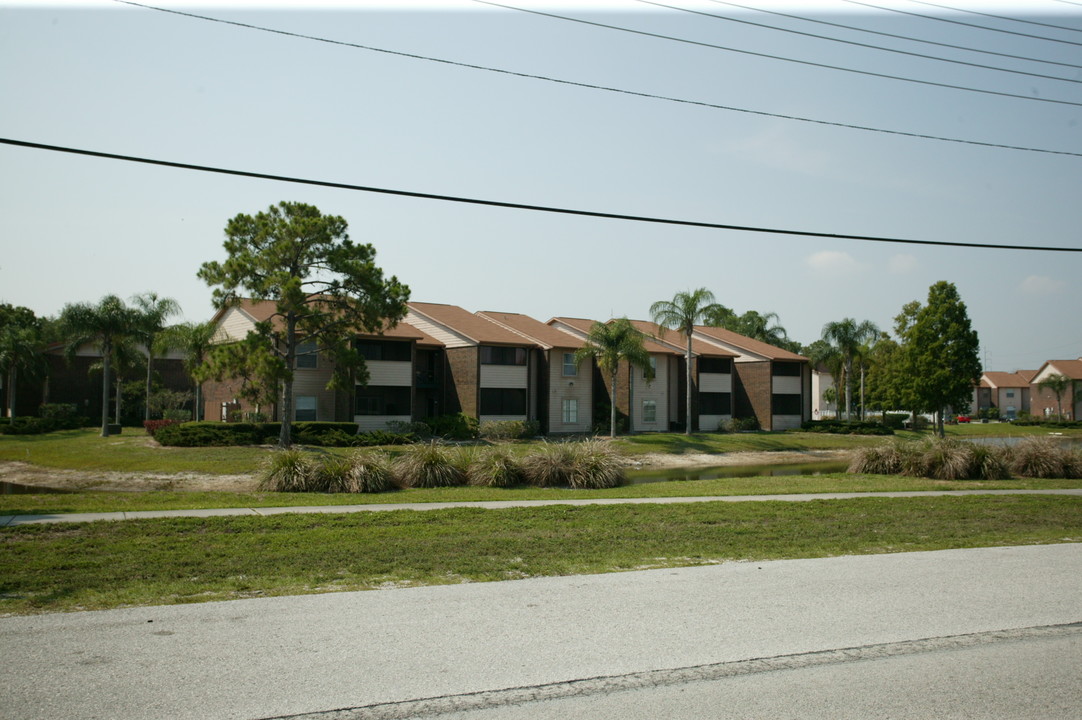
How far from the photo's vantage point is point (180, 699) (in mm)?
5395

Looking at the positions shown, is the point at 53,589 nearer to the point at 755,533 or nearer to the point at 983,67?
the point at 755,533

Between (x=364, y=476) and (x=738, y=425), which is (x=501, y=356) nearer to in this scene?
(x=738, y=425)

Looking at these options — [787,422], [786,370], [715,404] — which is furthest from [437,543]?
[786,370]

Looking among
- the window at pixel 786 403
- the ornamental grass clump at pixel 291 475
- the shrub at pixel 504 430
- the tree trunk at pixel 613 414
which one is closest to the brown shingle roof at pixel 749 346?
the window at pixel 786 403

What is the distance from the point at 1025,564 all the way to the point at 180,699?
31.8 feet

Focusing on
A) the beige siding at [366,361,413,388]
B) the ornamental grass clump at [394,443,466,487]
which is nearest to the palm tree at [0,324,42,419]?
the beige siding at [366,361,413,388]

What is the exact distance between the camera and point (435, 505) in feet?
54.4

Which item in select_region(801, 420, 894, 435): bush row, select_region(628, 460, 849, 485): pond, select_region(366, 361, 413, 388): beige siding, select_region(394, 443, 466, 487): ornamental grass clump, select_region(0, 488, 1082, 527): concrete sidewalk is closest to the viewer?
select_region(0, 488, 1082, 527): concrete sidewalk

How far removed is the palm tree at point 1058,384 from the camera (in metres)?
86.4

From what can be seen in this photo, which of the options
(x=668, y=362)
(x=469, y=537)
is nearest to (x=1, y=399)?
(x=668, y=362)

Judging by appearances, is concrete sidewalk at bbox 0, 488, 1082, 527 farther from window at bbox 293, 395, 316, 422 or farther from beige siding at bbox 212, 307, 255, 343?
beige siding at bbox 212, 307, 255, 343

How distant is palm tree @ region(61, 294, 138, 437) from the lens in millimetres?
41781

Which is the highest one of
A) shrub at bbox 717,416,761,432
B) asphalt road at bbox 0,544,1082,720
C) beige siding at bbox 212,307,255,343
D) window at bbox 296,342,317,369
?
beige siding at bbox 212,307,255,343

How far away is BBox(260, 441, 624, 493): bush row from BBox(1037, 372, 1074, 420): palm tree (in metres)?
80.4
